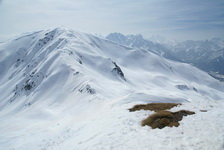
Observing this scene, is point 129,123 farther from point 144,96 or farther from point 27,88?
point 27,88

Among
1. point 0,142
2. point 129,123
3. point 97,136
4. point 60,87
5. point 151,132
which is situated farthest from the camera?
point 60,87

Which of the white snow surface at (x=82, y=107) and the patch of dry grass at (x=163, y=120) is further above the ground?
the patch of dry grass at (x=163, y=120)

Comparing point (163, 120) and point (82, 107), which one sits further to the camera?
point (82, 107)

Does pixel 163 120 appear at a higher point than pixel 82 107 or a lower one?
higher

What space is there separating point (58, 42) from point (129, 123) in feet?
499

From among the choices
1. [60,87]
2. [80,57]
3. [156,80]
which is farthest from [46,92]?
[156,80]

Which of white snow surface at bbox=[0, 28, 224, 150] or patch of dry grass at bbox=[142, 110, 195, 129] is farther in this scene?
patch of dry grass at bbox=[142, 110, 195, 129]

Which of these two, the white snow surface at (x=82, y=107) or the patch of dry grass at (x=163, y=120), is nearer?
the white snow surface at (x=82, y=107)

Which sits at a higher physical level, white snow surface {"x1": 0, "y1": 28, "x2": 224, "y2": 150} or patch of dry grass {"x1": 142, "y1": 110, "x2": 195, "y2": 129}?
patch of dry grass {"x1": 142, "y1": 110, "x2": 195, "y2": 129}

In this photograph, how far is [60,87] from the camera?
80.9 meters

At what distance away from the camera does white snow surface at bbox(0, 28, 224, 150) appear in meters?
14.8

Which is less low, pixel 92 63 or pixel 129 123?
pixel 129 123

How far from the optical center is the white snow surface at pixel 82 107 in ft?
48.6

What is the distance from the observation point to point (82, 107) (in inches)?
1945
